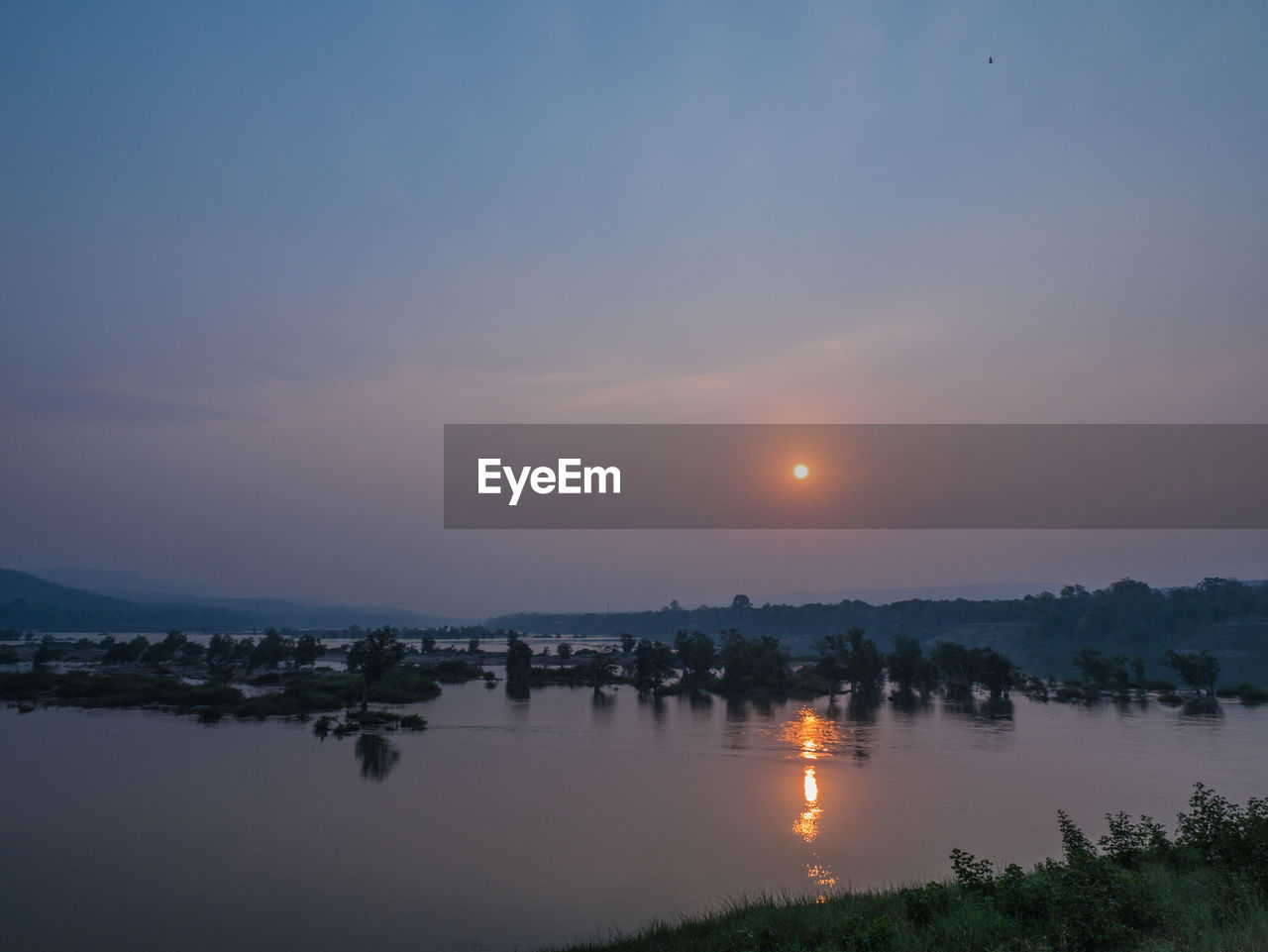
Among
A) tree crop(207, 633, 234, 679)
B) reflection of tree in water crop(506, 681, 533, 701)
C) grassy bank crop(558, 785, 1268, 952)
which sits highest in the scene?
grassy bank crop(558, 785, 1268, 952)

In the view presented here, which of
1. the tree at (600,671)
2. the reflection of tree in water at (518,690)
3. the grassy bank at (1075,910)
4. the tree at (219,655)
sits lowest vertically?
the reflection of tree in water at (518,690)

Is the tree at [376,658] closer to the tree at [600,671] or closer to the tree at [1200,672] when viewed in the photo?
the tree at [600,671]

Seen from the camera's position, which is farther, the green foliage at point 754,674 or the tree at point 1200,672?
the green foliage at point 754,674

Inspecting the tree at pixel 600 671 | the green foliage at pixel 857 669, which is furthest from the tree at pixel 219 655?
the green foliage at pixel 857 669

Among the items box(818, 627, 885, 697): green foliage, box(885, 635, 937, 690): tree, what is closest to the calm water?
box(818, 627, 885, 697): green foliage

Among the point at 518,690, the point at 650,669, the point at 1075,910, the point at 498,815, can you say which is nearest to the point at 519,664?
the point at 518,690

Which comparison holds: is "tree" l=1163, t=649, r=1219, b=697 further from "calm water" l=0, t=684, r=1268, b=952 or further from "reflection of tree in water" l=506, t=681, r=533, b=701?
"reflection of tree in water" l=506, t=681, r=533, b=701

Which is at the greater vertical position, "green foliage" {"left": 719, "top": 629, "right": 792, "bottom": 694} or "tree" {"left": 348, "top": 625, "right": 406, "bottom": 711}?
"tree" {"left": 348, "top": 625, "right": 406, "bottom": 711}
